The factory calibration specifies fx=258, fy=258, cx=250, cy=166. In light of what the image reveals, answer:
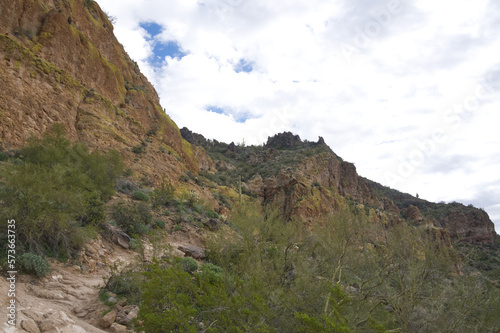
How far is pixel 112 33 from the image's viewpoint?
2848cm

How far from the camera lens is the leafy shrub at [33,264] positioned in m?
5.79

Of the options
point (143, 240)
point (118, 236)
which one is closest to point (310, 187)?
point (143, 240)

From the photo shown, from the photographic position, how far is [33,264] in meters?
5.88

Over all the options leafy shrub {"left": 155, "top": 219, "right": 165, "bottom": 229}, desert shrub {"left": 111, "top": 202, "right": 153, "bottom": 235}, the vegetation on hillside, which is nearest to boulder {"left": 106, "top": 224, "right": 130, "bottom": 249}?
desert shrub {"left": 111, "top": 202, "right": 153, "bottom": 235}

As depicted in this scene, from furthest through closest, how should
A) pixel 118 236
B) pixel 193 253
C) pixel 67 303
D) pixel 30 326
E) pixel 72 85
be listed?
pixel 72 85 < pixel 193 253 < pixel 118 236 < pixel 67 303 < pixel 30 326

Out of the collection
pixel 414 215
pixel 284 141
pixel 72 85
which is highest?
pixel 284 141

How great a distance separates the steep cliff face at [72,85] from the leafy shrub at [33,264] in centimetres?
1093

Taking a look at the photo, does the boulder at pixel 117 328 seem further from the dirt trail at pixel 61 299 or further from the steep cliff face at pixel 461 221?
the steep cliff face at pixel 461 221

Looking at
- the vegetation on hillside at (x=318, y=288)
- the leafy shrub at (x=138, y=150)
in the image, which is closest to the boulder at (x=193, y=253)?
the vegetation on hillside at (x=318, y=288)

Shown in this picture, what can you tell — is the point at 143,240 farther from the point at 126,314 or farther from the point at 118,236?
the point at 126,314

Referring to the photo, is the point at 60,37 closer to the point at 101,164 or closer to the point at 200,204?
the point at 101,164

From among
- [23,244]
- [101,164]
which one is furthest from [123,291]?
[101,164]

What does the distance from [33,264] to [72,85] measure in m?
17.7

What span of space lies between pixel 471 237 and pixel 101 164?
61390mm
